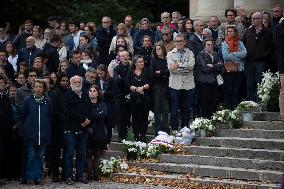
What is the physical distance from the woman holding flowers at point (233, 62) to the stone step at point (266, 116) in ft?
2.88

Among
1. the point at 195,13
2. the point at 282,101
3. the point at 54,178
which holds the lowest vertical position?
the point at 54,178

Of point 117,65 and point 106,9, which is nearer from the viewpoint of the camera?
point 117,65

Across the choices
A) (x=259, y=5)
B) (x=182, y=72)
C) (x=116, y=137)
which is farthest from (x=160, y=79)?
(x=259, y=5)

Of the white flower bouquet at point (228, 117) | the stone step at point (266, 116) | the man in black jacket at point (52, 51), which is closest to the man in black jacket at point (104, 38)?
the man in black jacket at point (52, 51)

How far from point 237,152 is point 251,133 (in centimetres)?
73

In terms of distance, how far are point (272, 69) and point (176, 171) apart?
3.46m

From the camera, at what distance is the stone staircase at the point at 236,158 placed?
18203 millimetres

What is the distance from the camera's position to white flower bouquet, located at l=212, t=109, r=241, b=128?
20.1m

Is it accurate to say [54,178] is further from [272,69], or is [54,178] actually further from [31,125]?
[272,69]

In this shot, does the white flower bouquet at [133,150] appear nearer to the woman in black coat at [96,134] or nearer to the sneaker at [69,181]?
the woman in black coat at [96,134]

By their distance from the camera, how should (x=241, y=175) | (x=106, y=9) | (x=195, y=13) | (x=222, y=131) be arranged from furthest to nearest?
(x=106, y=9) → (x=195, y=13) → (x=222, y=131) → (x=241, y=175)

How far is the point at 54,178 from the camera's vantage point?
62.3 feet

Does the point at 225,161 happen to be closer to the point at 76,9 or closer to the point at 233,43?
the point at 233,43

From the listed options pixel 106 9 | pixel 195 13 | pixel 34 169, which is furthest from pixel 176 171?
pixel 106 9
